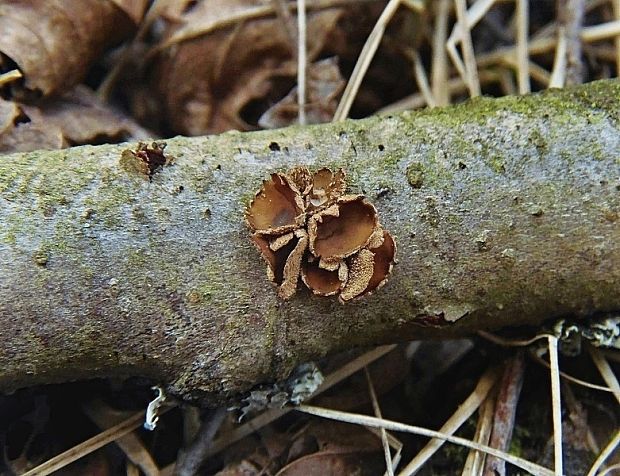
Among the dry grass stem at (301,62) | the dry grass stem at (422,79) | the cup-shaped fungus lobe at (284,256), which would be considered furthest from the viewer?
the dry grass stem at (422,79)

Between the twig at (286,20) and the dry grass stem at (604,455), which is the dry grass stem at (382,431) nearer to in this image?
the dry grass stem at (604,455)

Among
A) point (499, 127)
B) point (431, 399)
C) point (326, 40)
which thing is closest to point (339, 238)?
point (499, 127)

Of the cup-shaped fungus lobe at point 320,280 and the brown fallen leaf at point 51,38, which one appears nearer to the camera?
the cup-shaped fungus lobe at point 320,280

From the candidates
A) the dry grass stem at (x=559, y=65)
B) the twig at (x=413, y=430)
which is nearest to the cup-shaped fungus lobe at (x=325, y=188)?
the twig at (x=413, y=430)

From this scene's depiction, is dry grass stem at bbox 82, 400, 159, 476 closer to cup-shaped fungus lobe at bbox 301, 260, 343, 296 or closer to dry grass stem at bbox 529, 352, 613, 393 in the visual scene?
cup-shaped fungus lobe at bbox 301, 260, 343, 296

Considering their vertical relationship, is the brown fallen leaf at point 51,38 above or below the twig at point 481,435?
above

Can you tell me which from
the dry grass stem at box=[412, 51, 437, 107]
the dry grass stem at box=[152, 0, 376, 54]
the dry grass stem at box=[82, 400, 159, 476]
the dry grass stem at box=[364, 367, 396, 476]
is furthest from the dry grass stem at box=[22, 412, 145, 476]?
the dry grass stem at box=[412, 51, 437, 107]

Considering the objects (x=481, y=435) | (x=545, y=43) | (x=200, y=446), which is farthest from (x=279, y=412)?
(x=545, y=43)
